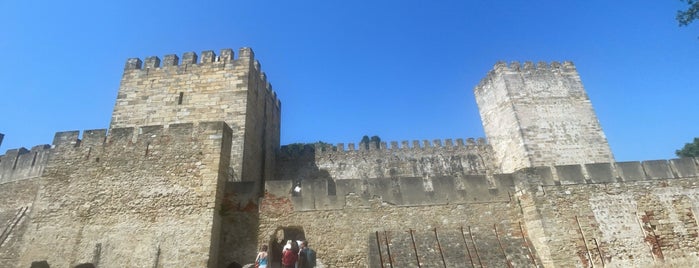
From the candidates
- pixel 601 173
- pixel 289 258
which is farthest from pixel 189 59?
pixel 601 173

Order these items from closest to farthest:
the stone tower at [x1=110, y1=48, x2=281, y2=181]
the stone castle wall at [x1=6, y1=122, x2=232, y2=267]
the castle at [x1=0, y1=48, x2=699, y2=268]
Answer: the stone castle wall at [x1=6, y1=122, x2=232, y2=267] → the castle at [x1=0, y1=48, x2=699, y2=268] → the stone tower at [x1=110, y1=48, x2=281, y2=181]

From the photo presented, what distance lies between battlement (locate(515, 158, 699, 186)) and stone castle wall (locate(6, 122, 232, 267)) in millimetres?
7986

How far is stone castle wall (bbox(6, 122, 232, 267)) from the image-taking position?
7504mm

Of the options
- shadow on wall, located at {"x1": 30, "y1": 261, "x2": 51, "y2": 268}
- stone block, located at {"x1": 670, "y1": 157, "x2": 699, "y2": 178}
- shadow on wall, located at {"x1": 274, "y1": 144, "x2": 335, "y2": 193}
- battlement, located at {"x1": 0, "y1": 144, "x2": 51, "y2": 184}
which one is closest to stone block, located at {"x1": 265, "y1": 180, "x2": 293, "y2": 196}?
shadow on wall, located at {"x1": 30, "y1": 261, "x2": 51, "y2": 268}

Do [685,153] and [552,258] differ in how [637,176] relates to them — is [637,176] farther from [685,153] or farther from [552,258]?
[685,153]

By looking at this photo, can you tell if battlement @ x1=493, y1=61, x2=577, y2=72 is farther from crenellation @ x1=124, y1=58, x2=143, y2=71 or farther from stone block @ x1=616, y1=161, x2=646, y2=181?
crenellation @ x1=124, y1=58, x2=143, y2=71

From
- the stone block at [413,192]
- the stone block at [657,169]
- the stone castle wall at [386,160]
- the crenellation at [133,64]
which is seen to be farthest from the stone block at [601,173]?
the crenellation at [133,64]

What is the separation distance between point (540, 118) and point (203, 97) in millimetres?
15106

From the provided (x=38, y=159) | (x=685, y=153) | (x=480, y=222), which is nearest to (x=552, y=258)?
(x=480, y=222)

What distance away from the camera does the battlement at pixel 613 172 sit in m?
8.85

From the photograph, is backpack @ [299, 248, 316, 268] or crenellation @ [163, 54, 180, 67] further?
crenellation @ [163, 54, 180, 67]

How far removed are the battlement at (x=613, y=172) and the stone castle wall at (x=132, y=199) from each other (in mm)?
7986

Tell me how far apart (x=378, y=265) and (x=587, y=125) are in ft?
47.0

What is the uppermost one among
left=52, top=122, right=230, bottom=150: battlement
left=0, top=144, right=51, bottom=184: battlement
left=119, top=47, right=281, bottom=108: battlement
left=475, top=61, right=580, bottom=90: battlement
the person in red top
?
left=475, top=61, right=580, bottom=90: battlement
